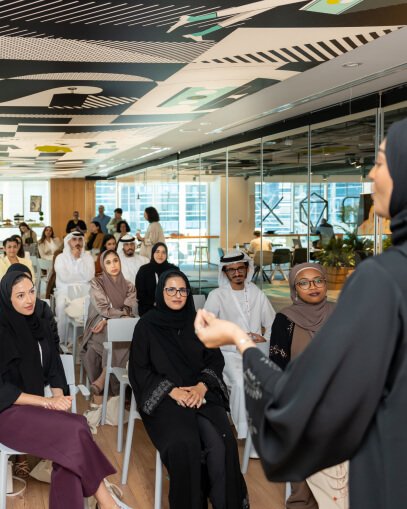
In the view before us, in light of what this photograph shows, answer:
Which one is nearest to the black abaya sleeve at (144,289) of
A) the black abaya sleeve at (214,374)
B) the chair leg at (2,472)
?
the black abaya sleeve at (214,374)

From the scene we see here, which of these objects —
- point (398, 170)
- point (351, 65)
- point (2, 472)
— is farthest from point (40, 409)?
point (351, 65)

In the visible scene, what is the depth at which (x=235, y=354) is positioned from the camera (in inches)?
197

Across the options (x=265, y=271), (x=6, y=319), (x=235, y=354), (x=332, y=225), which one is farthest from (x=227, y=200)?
(x=6, y=319)

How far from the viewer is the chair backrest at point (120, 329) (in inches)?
192

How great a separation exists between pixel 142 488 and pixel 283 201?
4424mm

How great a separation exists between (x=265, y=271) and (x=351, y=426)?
285 inches

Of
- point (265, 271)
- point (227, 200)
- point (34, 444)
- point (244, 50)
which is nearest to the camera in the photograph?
point (34, 444)

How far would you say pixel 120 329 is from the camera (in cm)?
490

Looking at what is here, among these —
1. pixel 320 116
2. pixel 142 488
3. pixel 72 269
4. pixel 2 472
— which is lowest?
pixel 142 488

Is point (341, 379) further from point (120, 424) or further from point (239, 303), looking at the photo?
point (239, 303)

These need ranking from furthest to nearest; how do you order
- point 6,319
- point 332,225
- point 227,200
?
point 227,200
point 332,225
point 6,319

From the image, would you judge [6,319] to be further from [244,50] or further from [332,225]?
[332,225]

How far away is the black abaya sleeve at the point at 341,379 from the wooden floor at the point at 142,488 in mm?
2900

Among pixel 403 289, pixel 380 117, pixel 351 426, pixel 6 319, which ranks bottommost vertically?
pixel 6 319
